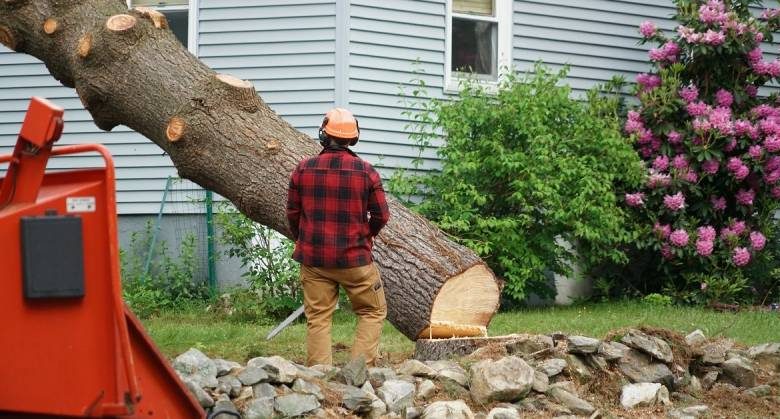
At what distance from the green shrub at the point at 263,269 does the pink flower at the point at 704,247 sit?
4.58 metres

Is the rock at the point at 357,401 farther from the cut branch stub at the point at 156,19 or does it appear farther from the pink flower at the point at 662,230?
the pink flower at the point at 662,230

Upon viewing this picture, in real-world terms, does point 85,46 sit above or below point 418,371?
above

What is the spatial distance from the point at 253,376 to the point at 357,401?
21.2 inches

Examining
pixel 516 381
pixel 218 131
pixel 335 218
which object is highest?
pixel 218 131

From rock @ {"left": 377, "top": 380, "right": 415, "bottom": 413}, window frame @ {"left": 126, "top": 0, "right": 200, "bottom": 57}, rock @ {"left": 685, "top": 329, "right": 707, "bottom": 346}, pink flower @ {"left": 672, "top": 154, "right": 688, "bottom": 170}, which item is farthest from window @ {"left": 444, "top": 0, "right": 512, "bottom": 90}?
rock @ {"left": 377, "top": 380, "right": 415, "bottom": 413}

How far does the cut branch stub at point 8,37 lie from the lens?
25.1ft

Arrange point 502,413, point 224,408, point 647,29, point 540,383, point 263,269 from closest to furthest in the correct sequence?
1. point 224,408
2. point 502,413
3. point 540,383
4. point 263,269
5. point 647,29

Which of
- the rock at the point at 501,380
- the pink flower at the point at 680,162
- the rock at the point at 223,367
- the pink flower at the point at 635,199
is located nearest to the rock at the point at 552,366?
the rock at the point at 501,380

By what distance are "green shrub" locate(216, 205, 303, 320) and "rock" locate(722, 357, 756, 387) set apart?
4820 millimetres

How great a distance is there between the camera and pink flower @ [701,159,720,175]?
12719mm

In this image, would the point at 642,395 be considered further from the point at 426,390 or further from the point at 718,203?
the point at 718,203

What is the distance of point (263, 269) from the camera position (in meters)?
11.5

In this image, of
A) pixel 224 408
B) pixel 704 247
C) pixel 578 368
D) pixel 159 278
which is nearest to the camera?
pixel 224 408

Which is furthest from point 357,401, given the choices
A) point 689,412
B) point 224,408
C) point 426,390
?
point 689,412
